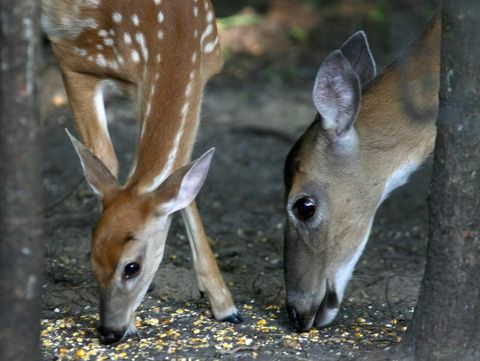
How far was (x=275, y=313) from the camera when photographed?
214 inches

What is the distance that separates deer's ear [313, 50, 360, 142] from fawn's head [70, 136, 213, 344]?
623 mm

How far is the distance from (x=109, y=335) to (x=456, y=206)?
5.45 ft

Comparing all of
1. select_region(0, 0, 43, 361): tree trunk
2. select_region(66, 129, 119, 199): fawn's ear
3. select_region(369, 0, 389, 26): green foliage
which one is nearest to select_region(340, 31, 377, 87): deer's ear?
select_region(66, 129, 119, 199): fawn's ear

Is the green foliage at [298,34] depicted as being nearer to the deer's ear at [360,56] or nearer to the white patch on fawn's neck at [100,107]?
the deer's ear at [360,56]

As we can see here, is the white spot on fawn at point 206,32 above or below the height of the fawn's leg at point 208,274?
above

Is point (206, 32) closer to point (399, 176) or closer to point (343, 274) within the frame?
point (399, 176)

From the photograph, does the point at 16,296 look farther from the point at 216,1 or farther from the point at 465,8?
the point at 216,1

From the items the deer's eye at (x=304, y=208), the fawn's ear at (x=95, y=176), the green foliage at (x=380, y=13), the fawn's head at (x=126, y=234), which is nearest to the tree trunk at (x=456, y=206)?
the deer's eye at (x=304, y=208)

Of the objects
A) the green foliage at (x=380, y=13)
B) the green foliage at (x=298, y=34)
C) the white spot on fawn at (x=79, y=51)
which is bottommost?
the green foliage at (x=298, y=34)

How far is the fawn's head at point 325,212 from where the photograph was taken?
512cm

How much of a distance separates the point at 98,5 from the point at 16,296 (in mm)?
2250

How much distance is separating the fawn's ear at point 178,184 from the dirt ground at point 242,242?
629mm

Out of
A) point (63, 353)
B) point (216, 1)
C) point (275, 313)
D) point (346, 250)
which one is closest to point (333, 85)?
point (346, 250)

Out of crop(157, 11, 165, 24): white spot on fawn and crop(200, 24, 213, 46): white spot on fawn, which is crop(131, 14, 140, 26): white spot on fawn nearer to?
crop(157, 11, 165, 24): white spot on fawn
